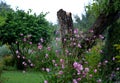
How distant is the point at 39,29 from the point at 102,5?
8255 millimetres

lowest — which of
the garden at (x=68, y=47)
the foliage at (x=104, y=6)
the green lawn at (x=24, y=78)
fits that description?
the green lawn at (x=24, y=78)

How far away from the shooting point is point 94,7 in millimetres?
10914

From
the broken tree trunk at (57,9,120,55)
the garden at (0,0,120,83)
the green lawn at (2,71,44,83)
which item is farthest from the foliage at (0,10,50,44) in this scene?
the broken tree trunk at (57,9,120,55)

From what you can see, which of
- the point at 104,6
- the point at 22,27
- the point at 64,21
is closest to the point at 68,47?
the point at 64,21

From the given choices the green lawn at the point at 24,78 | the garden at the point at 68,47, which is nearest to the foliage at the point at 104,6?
the garden at the point at 68,47

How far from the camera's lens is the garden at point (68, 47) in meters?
7.32

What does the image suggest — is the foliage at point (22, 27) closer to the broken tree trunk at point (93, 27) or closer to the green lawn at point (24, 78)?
the green lawn at point (24, 78)

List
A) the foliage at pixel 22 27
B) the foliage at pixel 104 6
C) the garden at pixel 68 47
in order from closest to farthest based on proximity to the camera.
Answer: the garden at pixel 68 47 < the foliage at pixel 104 6 < the foliage at pixel 22 27

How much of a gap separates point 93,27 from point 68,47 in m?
3.40

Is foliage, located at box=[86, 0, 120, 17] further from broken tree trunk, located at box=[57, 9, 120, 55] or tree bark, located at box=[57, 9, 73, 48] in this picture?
tree bark, located at box=[57, 9, 73, 48]

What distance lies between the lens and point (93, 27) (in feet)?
37.3

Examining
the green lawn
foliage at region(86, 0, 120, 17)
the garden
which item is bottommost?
the green lawn

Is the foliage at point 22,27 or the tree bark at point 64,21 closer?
the tree bark at point 64,21

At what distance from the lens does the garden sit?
7.32 m
